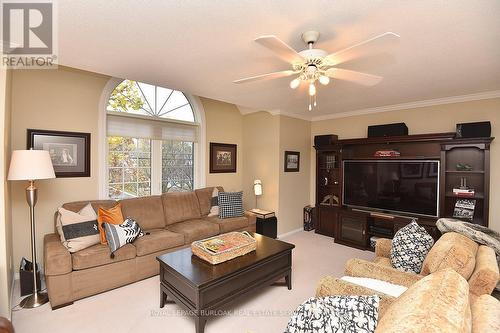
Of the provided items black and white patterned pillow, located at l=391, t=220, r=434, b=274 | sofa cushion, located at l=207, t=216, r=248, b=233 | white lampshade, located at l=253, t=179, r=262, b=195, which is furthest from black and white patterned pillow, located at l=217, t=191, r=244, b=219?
black and white patterned pillow, located at l=391, t=220, r=434, b=274

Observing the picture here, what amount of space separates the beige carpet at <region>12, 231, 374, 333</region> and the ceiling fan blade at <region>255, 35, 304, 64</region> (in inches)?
87.0

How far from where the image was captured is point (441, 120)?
3811 mm

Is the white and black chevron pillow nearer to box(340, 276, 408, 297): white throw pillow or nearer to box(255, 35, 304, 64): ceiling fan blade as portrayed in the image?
box(340, 276, 408, 297): white throw pillow

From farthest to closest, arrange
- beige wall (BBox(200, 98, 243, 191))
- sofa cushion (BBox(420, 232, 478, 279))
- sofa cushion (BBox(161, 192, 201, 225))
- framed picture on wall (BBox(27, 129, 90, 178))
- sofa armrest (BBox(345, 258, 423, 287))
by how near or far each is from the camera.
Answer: beige wall (BBox(200, 98, 243, 191)), sofa cushion (BBox(161, 192, 201, 225)), framed picture on wall (BBox(27, 129, 90, 178)), sofa armrest (BBox(345, 258, 423, 287)), sofa cushion (BBox(420, 232, 478, 279))

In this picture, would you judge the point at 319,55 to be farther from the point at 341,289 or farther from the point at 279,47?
the point at 341,289

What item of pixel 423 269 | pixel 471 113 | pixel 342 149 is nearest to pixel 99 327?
pixel 423 269

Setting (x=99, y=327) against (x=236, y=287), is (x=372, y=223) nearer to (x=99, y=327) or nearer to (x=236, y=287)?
(x=236, y=287)

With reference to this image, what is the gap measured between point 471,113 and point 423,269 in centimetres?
294

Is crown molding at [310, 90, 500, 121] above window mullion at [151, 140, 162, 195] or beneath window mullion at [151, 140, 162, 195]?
above

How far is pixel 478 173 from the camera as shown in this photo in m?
3.46

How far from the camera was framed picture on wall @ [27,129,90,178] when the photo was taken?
2.90 m

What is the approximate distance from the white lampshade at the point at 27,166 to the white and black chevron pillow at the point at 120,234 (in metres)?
0.82
